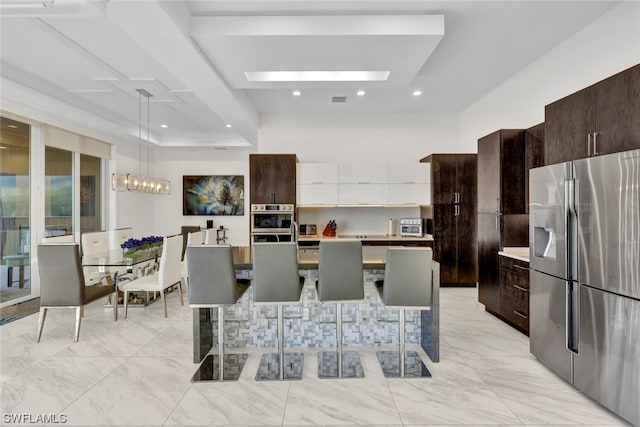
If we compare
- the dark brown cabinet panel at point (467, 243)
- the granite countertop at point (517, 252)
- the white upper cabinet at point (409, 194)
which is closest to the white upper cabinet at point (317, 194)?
the white upper cabinet at point (409, 194)

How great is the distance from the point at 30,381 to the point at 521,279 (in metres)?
4.45

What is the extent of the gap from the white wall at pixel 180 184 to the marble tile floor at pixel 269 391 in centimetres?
442

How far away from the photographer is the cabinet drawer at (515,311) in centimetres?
339

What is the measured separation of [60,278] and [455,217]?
17.4ft

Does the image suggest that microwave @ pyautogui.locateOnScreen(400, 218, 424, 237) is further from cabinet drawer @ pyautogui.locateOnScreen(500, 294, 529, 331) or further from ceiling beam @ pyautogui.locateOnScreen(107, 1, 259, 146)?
ceiling beam @ pyautogui.locateOnScreen(107, 1, 259, 146)

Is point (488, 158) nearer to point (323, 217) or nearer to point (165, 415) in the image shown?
point (323, 217)

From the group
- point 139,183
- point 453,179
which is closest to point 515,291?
point 453,179

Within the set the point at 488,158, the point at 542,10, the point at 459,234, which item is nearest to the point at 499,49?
the point at 542,10

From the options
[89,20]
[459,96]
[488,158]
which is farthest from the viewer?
[459,96]

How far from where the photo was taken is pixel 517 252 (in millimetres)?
3775

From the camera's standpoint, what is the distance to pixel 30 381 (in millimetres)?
2559

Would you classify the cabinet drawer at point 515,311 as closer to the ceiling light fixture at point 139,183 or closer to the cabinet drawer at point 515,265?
the cabinet drawer at point 515,265

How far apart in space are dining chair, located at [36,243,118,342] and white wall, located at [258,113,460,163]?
3507mm

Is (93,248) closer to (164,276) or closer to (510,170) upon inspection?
(164,276)
